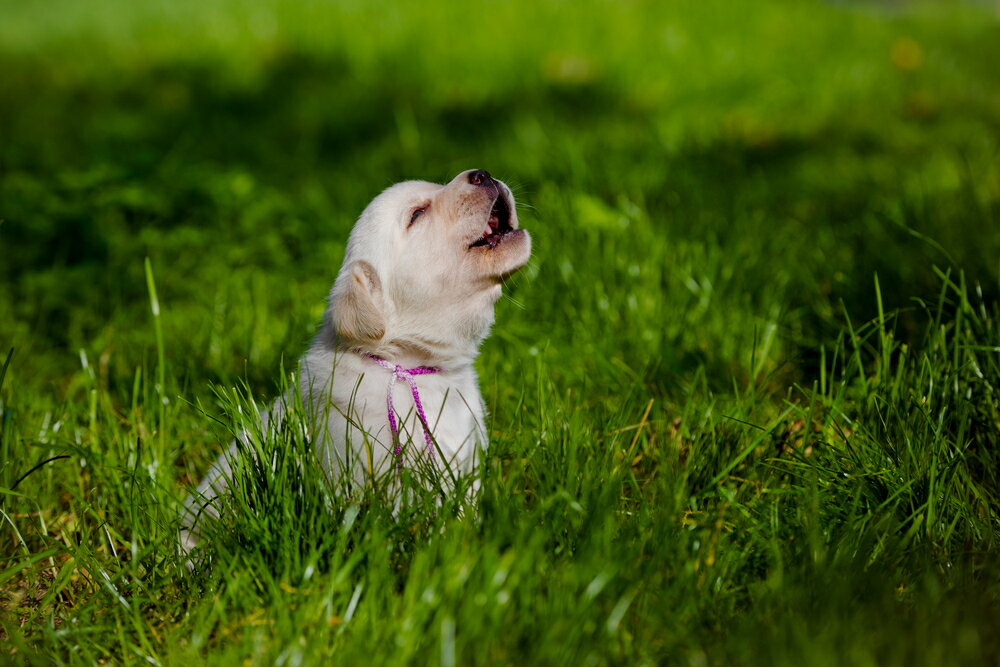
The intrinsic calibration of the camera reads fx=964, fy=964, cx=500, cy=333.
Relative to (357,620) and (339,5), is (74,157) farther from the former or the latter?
(357,620)

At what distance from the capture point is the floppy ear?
2426 mm

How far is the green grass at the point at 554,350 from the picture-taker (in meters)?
1.79

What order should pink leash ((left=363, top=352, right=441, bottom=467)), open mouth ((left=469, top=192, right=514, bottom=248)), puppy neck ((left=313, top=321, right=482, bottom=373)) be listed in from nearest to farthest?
pink leash ((left=363, top=352, right=441, bottom=467))
puppy neck ((left=313, top=321, right=482, bottom=373))
open mouth ((left=469, top=192, right=514, bottom=248))

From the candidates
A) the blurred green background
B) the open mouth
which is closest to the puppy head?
the open mouth

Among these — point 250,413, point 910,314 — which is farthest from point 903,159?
point 250,413

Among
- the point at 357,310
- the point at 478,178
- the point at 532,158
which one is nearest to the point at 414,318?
the point at 357,310

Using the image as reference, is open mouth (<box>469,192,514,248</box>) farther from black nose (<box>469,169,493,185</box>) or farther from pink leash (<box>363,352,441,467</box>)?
pink leash (<box>363,352,441,467</box>)

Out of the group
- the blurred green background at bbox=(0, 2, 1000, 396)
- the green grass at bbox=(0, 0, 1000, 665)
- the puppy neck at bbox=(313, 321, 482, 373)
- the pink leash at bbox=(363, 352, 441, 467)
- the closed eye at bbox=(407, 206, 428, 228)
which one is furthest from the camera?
the blurred green background at bbox=(0, 2, 1000, 396)

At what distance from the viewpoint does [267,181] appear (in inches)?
227

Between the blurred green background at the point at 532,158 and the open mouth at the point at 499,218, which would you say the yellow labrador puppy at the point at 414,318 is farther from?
the blurred green background at the point at 532,158

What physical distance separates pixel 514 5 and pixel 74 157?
4045mm

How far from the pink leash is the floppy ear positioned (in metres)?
0.12

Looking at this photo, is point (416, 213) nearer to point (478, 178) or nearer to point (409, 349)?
point (478, 178)

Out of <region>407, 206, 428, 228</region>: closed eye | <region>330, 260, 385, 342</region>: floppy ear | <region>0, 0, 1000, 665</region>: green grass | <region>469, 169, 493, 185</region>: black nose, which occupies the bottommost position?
<region>0, 0, 1000, 665</region>: green grass
